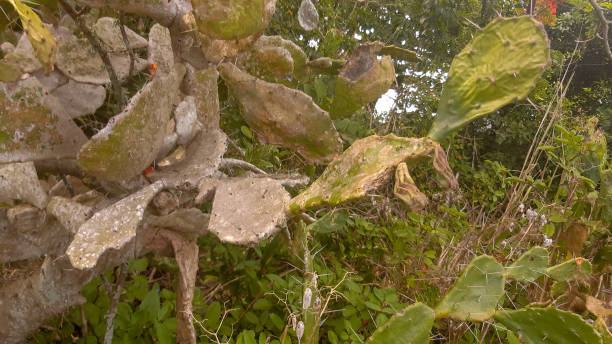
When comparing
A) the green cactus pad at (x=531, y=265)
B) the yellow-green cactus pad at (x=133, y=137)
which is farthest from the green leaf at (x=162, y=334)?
the green cactus pad at (x=531, y=265)

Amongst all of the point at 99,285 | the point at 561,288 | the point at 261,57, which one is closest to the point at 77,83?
the point at 261,57

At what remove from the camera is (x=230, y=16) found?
633 mm

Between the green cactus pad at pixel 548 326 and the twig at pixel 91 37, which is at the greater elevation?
the twig at pixel 91 37

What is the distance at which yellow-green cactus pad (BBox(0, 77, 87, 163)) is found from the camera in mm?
610

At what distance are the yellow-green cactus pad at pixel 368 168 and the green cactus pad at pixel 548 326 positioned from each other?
366 mm

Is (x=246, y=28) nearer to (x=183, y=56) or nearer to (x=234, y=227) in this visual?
(x=183, y=56)

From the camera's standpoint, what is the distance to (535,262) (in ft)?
2.76

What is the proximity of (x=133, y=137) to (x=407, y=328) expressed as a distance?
1.74 feet

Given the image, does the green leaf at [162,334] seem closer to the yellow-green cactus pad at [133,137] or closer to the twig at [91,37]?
the yellow-green cactus pad at [133,137]

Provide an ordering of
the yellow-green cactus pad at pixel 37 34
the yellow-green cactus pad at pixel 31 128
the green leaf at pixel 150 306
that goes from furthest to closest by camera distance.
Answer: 1. the green leaf at pixel 150 306
2. the yellow-green cactus pad at pixel 31 128
3. the yellow-green cactus pad at pixel 37 34

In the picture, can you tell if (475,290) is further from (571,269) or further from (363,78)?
(363,78)

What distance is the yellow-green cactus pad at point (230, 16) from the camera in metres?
0.62

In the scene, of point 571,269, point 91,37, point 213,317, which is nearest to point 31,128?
point 91,37

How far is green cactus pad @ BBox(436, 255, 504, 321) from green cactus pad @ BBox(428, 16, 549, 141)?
277 mm
